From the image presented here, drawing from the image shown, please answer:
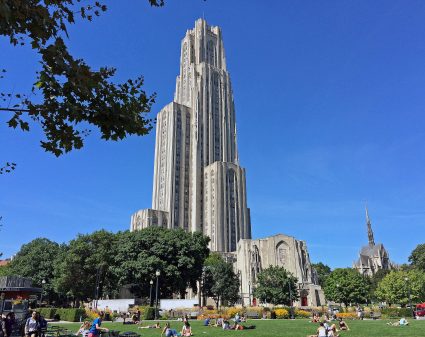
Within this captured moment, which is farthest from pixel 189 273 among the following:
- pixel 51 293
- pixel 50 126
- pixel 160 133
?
pixel 160 133

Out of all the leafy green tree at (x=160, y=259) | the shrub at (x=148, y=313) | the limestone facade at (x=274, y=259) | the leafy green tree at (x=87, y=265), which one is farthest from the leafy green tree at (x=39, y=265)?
the limestone facade at (x=274, y=259)

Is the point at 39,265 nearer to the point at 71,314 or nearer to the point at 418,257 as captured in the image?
the point at 71,314

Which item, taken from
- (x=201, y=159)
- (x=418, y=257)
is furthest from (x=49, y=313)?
(x=418, y=257)

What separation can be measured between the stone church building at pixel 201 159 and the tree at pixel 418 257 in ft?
152

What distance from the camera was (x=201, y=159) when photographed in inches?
5094

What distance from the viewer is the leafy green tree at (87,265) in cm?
5578

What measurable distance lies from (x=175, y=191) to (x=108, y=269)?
222 ft

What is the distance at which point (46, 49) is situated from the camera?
18.9ft

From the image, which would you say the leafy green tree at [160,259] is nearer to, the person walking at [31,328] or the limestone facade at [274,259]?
→ the limestone facade at [274,259]

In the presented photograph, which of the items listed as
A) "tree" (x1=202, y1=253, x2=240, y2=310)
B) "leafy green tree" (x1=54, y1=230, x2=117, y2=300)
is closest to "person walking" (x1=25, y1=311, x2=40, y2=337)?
"leafy green tree" (x1=54, y1=230, x2=117, y2=300)

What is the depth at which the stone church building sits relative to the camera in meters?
119

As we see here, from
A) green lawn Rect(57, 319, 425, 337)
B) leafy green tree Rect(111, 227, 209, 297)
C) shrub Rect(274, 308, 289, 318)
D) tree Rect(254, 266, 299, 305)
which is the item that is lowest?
green lawn Rect(57, 319, 425, 337)

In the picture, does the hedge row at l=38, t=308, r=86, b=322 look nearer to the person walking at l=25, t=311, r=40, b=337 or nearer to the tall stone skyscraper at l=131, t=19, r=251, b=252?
the person walking at l=25, t=311, r=40, b=337

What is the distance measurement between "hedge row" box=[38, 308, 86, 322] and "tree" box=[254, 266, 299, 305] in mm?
30609
